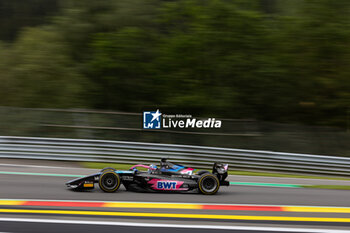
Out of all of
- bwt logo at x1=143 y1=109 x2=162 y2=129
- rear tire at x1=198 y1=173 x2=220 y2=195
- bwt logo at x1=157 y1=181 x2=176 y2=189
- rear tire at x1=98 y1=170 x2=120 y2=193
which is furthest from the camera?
bwt logo at x1=143 y1=109 x2=162 y2=129

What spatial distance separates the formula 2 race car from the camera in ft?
31.5

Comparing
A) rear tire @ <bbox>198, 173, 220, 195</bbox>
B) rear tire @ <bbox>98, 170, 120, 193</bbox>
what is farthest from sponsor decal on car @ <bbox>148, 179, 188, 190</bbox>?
rear tire @ <bbox>98, 170, 120, 193</bbox>

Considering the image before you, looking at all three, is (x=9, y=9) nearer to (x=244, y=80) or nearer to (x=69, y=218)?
(x=244, y=80)

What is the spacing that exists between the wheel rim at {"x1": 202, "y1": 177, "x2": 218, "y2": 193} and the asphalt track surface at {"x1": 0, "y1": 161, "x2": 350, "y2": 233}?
0.66 feet

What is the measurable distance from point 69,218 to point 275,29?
16356 millimetres

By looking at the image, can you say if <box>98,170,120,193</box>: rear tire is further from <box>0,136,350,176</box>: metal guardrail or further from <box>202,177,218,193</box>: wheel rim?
<box>0,136,350,176</box>: metal guardrail

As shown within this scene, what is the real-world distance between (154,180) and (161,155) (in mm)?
5391

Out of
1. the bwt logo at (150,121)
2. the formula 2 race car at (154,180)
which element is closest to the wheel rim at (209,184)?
the formula 2 race car at (154,180)

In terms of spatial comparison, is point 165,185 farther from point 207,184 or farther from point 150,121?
point 150,121

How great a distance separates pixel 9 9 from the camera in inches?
1638

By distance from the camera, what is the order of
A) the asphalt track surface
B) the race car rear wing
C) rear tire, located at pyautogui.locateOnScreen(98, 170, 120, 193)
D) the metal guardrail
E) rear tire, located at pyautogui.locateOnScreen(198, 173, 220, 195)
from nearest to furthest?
1. the asphalt track surface
2. rear tire, located at pyautogui.locateOnScreen(98, 170, 120, 193)
3. rear tire, located at pyautogui.locateOnScreen(198, 173, 220, 195)
4. the race car rear wing
5. the metal guardrail

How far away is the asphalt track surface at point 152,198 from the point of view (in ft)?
24.1

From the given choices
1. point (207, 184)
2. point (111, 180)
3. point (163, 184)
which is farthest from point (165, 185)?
point (111, 180)

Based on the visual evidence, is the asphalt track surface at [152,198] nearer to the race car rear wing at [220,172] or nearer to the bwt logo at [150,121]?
the race car rear wing at [220,172]
